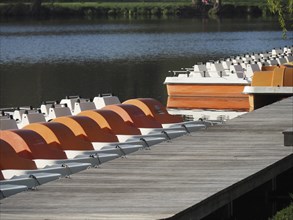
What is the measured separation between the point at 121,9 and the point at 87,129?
8848 cm

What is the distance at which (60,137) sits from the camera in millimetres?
15305

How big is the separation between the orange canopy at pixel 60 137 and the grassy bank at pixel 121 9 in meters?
85.3

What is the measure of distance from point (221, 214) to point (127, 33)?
6538cm

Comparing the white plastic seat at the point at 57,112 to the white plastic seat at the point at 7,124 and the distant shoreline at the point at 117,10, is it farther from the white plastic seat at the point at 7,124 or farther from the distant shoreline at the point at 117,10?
the distant shoreline at the point at 117,10

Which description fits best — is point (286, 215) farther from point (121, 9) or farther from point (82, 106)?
point (121, 9)

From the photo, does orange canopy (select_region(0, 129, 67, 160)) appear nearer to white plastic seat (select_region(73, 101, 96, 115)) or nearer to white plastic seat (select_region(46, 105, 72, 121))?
white plastic seat (select_region(46, 105, 72, 121))

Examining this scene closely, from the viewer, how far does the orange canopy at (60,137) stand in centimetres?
1522

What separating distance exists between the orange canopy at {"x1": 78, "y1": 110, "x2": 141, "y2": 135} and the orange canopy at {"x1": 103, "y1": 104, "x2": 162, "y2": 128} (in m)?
0.43

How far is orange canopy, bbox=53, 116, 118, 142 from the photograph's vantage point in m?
16.0

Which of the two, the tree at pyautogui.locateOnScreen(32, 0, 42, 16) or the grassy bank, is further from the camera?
the grassy bank

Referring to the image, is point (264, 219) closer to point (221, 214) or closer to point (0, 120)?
point (221, 214)

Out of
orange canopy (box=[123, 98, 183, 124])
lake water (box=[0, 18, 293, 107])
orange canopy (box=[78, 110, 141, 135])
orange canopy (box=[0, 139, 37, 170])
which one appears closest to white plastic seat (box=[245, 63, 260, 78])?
lake water (box=[0, 18, 293, 107])

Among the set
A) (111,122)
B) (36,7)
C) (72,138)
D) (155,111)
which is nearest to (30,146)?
(72,138)

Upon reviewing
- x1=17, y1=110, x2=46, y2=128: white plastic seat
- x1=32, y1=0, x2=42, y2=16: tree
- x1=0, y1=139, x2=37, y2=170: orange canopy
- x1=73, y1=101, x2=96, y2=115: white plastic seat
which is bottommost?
x1=32, y1=0, x2=42, y2=16: tree
